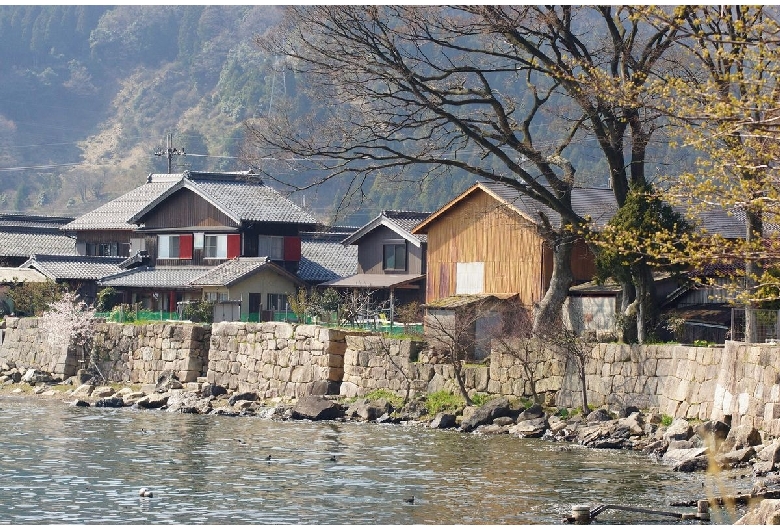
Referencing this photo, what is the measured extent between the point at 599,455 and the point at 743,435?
10.1ft

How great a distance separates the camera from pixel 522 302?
39.5 meters

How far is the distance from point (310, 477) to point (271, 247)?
104 feet

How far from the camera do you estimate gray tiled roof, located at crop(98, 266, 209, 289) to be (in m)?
53.1

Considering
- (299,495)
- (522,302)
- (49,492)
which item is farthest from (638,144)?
(49,492)

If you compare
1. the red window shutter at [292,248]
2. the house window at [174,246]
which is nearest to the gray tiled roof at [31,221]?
the house window at [174,246]

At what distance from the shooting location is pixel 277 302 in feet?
172

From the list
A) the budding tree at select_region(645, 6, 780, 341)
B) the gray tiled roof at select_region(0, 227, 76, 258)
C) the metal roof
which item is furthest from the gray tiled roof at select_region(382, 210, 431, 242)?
the budding tree at select_region(645, 6, 780, 341)

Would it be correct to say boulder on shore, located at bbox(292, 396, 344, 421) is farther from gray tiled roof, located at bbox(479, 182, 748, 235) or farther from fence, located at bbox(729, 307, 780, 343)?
fence, located at bbox(729, 307, 780, 343)

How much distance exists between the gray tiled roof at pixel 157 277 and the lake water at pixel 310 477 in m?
20.8

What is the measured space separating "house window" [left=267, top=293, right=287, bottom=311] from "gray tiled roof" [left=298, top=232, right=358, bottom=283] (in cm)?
138

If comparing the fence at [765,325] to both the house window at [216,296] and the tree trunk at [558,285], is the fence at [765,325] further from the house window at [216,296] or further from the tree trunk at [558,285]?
the house window at [216,296]

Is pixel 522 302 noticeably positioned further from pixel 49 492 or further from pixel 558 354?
pixel 49 492

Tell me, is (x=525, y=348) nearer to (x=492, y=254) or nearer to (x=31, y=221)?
(x=492, y=254)

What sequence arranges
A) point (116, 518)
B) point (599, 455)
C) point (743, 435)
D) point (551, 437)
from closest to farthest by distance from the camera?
point (116, 518)
point (743, 435)
point (599, 455)
point (551, 437)
